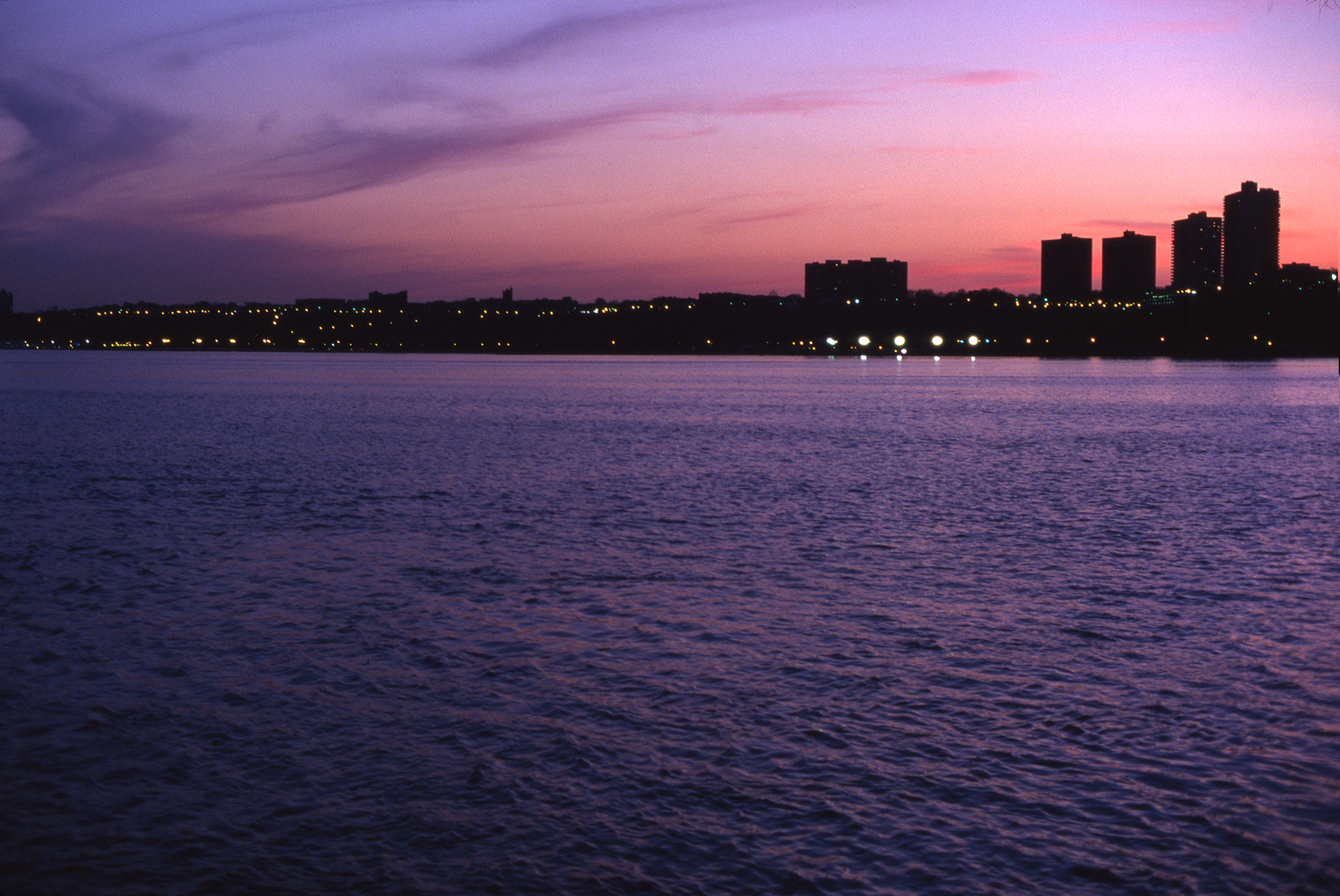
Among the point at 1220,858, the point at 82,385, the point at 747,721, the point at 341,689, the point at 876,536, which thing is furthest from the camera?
the point at 82,385

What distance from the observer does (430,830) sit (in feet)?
29.8

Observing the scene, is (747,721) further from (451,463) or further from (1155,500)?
(451,463)

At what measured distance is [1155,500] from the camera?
32.0m

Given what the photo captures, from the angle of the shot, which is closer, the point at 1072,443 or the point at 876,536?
the point at 876,536

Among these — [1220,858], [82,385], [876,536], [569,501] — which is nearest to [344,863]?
[1220,858]

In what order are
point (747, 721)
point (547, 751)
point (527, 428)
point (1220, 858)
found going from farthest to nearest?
point (527, 428)
point (747, 721)
point (547, 751)
point (1220, 858)

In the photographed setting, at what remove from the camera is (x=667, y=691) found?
1295 cm

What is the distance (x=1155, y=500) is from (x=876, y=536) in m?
11.7

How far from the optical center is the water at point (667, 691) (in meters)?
8.68

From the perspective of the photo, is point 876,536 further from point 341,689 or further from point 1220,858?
point 1220,858

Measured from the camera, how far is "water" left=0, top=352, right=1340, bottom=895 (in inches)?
342

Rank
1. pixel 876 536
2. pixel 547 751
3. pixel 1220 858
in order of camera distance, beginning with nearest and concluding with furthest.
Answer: pixel 1220 858 → pixel 547 751 → pixel 876 536

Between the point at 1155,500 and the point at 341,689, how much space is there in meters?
25.5

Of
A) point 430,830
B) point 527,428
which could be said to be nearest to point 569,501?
point 430,830
